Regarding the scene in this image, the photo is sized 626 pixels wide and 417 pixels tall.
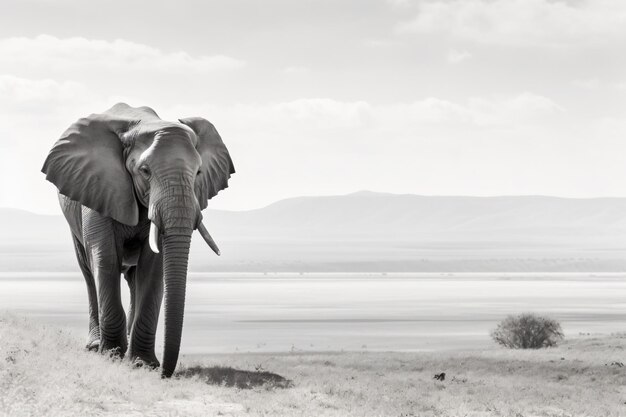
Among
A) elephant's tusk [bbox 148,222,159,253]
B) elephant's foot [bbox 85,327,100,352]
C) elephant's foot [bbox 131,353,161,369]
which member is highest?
elephant's tusk [bbox 148,222,159,253]

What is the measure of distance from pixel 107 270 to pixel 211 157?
3.07m

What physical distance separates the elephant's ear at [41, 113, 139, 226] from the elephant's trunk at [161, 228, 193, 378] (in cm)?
172

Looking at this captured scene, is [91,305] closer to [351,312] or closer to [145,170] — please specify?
[145,170]

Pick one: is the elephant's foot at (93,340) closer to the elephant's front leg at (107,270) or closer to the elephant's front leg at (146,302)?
the elephant's front leg at (107,270)

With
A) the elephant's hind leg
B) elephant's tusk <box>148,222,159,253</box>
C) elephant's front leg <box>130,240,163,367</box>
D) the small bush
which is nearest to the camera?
elephant's tusk <box>148,222,159,253</box>

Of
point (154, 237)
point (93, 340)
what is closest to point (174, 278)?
point (154, 237)

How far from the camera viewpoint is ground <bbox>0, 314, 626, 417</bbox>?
693 inches

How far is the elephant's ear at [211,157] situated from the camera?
2117cm

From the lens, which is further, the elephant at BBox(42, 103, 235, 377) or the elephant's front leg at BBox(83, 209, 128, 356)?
the elephant's front leg at BBox(83, 209, 128, 356)

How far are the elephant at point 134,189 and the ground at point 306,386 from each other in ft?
3.71

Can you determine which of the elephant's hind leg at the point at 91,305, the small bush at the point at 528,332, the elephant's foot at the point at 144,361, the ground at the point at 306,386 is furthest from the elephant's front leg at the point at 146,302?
the small bush at the point at 528,332

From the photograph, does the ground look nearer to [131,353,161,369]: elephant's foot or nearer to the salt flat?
[131,353,161,369]: elephant's foot

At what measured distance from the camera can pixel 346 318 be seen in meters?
69.8

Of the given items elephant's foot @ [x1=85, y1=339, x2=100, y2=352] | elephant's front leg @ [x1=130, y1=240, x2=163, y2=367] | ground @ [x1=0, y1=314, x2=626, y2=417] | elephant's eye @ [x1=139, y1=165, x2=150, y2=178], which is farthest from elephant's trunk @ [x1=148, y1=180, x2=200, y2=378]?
elephant's foot @ [x1=85, y1=339, x2=100, y2=352]
